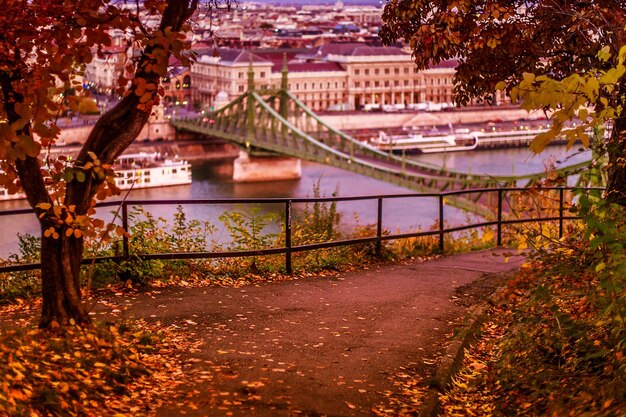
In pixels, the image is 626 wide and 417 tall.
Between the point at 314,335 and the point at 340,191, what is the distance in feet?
136

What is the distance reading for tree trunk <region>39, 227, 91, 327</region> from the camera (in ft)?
16.4

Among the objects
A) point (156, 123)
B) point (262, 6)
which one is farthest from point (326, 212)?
point (262, 6)

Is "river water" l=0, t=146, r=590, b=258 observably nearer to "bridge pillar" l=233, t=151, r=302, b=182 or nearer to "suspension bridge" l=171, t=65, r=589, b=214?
"bridge pillar" l=233, t=151, r=302, b=182

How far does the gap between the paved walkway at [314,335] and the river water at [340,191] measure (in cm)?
1810

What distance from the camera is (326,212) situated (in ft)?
31.5

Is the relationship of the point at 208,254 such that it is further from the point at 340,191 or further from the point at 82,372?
the point at 340,191

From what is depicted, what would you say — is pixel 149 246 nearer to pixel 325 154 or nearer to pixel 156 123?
pixel 325 154

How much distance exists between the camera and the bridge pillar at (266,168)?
5378cm

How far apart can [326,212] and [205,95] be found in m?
78.5

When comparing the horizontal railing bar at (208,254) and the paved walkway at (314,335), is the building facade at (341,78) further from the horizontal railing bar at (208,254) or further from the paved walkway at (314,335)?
the paved walkway at (314,335)

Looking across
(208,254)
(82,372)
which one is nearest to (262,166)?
(208,254)

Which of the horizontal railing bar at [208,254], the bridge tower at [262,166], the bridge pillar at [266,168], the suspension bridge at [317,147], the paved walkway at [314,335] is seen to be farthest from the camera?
the bridge pillar at [266,168]

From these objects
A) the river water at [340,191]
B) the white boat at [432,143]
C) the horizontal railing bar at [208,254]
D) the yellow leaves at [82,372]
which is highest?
the horizontal railing bar at [208,254]

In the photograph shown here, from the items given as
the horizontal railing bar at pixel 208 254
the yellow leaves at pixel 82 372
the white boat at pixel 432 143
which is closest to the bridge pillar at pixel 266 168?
the white boat at pixel 432 143
